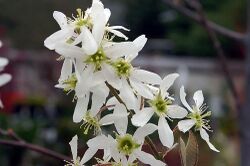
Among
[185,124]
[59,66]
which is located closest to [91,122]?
[185,124]

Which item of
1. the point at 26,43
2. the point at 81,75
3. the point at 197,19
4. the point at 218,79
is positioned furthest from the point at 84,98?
the point at 218,79

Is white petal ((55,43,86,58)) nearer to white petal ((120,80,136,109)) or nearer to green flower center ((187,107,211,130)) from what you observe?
white petal ((120,80,136,109))

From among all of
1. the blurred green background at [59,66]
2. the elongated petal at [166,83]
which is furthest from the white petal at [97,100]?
the blurred green background at [59,66]

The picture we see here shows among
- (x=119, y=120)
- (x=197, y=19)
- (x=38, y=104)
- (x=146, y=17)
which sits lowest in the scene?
(x=38, y=104)

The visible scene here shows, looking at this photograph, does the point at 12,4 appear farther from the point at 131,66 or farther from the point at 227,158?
the point at 131,66

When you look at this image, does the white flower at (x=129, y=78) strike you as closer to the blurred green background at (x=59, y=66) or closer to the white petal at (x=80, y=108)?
the white petal at (x=80, y=108)

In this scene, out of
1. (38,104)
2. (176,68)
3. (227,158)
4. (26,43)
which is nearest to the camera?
(227,158)

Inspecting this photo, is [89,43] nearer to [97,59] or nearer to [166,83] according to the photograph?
[97,59]
